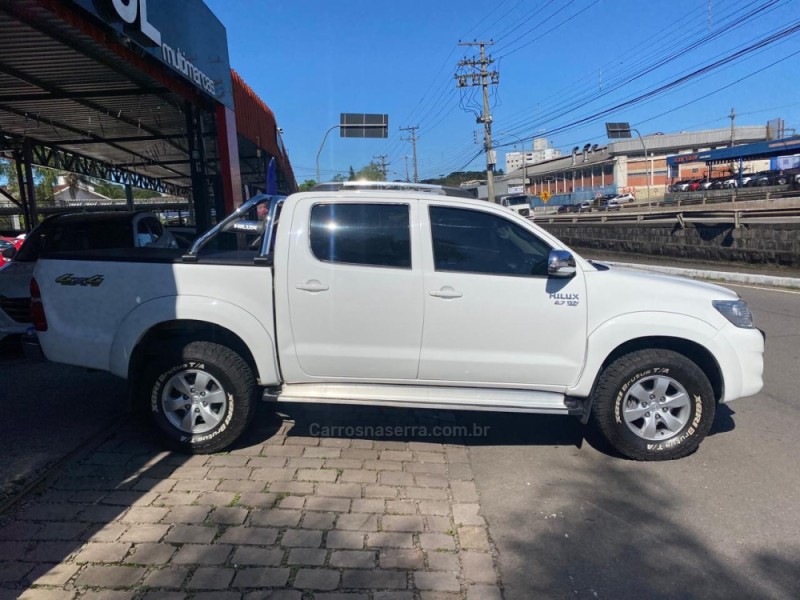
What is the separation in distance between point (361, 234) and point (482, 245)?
909mm

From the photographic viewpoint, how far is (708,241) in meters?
18.9

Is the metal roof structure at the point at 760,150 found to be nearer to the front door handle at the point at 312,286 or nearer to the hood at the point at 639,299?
the hood at the point at 639,299

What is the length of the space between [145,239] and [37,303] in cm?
405

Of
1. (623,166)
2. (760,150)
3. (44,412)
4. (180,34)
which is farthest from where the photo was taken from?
(623,166)

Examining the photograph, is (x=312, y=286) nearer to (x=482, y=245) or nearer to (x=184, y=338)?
(x=184, y=338)

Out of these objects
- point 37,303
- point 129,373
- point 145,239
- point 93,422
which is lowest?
point 93,422

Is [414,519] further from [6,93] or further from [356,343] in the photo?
[6,93]

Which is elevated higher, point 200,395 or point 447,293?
point 447,293

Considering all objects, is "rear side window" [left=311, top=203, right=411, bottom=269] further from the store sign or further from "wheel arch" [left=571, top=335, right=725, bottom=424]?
the store sign

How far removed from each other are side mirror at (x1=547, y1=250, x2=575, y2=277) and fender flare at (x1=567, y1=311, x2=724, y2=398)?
0.47m

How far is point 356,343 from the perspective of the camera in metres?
A: 4.41

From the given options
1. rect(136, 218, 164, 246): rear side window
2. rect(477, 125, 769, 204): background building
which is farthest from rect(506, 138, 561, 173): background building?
rect(136, 218, 164, 246): rear side window

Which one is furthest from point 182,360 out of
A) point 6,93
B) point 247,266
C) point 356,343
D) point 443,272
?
point 6,93

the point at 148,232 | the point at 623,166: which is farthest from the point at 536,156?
the point at 148,232
